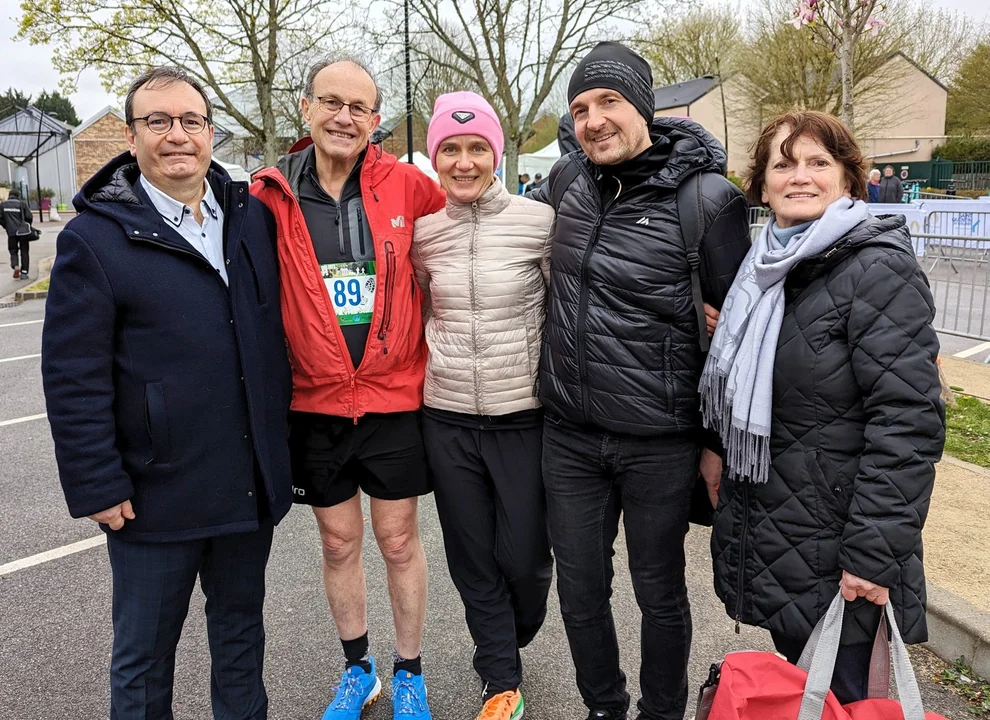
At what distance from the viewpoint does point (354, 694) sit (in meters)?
2.75

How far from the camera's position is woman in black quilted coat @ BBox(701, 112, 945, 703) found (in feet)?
5.92

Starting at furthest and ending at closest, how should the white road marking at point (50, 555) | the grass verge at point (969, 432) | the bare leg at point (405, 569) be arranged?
1. the grass verge at point (969, 432)
2. the white road marking at point (50, 555)
3. the bare leg at point (405, 569)

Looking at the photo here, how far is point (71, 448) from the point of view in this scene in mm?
1974

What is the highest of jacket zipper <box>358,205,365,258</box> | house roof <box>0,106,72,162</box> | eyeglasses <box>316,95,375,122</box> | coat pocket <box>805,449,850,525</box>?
house roof <box>0,106,72,162</box>

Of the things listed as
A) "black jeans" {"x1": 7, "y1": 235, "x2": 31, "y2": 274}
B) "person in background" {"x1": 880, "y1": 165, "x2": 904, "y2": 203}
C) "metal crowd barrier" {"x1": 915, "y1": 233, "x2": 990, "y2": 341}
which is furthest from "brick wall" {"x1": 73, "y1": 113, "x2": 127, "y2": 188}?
"metal crowd barrier" {"x1": 915, "y1": 233, "x2": 990, "y2": 341}

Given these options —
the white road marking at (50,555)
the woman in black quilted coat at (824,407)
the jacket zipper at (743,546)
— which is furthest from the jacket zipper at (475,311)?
the white road marking at (50,555)

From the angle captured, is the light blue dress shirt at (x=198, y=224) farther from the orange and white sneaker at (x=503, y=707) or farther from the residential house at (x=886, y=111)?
the residential house at (x=886, y=111)

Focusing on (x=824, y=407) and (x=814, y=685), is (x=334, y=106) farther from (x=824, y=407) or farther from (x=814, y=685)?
(x=814, y=685)

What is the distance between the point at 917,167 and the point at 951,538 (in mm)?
36539

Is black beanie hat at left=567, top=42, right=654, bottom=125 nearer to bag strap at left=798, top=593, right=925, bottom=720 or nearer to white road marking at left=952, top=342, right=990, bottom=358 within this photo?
bag strap at left=798, top=593, right=925, bottom=720

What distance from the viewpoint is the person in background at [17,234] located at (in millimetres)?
15789

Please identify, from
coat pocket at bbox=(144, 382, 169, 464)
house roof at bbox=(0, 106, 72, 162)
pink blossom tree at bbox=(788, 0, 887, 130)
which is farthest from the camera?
house roof at bbox=(0, 106, 72, 162)

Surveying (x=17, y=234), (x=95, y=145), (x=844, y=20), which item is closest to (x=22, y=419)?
(x=844, y=20)

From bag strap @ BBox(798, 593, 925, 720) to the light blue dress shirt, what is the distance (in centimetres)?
195
